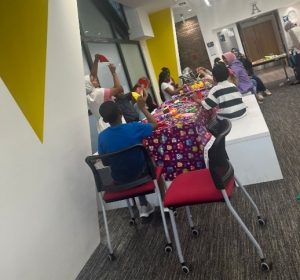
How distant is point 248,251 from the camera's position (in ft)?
6.93

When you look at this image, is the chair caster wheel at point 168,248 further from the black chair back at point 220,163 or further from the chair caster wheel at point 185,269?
the black chair back at point 220,163

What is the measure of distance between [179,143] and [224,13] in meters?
8.75

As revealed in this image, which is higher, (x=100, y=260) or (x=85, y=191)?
(x=85, y=191)

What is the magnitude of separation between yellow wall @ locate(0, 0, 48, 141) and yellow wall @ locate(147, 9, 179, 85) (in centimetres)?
636

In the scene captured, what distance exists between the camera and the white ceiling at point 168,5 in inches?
280

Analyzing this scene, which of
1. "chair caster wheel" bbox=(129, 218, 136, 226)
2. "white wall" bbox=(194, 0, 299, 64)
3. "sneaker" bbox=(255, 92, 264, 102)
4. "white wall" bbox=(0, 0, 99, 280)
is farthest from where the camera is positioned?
"white wall" bbox=(194, 0, 299, 64)

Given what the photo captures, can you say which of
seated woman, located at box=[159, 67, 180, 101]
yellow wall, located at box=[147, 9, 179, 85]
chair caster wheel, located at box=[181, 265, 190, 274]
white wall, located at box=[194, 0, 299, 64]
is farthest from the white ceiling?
chair caster wheel, located at box=[181, 265, 190, 274]

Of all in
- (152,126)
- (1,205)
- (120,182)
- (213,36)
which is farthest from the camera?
(213,36)

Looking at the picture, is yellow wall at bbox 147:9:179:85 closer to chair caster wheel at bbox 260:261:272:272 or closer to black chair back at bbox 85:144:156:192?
black chair back at bbox 85:144:156:192

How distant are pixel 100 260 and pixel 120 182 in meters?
0.68

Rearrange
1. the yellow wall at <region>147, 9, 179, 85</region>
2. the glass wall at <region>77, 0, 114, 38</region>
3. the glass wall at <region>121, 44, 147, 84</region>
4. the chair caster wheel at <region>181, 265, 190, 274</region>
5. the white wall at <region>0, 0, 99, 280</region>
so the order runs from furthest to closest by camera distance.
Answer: the yellow wall at <region>147, 9, 179, 85</region>
the glass wall at <region>121, 44, 147, 84</region>
the glass wall at <region>77, 0, 114, 38</region>
the chair caster wheel at <region>181, 265, 190, 274</region>
the white wall at <region>0, 0, 99, 280</region>

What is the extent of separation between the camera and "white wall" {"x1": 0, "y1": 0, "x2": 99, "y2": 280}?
197 centimetres

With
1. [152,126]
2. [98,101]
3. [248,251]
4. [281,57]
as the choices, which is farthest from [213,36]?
[248,251]

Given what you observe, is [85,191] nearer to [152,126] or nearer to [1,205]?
[152,126]
